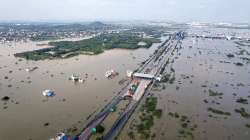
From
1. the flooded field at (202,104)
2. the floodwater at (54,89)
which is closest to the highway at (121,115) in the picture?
the flooded field at (202,104)

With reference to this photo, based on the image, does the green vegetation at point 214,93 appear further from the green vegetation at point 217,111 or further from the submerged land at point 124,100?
the green vegetation at point 217,111

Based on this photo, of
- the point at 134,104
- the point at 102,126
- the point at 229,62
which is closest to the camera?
the point at 102,126

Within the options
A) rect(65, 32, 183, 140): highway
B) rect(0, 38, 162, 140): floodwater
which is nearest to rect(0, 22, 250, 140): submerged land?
rect(0, 38, 162, 140): floodwater

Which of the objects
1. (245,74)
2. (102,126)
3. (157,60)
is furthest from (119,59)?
(102,126)

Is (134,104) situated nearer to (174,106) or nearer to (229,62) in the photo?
(174,106)

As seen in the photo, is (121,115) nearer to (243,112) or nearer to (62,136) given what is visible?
(62,136)
